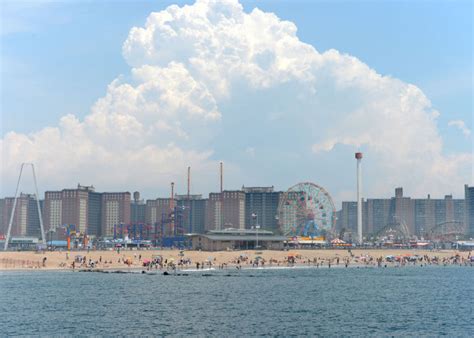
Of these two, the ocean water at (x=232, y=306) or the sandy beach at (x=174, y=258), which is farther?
the sandy beach at (x=174, y=258)

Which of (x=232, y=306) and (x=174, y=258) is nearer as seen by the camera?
(x=232, y=306)

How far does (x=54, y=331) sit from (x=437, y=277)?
86.6 m

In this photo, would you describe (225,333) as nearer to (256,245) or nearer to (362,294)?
(362,294)

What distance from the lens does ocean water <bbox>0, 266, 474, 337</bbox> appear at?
56.6m

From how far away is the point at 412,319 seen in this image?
6350cm

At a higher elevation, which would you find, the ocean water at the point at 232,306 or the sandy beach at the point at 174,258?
the sandy beach at the point at 174,258

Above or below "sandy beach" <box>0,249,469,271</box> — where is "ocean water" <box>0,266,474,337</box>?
below

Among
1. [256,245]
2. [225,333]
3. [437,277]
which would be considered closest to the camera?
[225,333]

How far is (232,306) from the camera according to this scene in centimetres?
7138

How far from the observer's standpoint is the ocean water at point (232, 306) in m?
56.6

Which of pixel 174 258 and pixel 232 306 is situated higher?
pixel 174 258

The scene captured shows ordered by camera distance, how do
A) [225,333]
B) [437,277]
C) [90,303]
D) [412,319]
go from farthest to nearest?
1. [437,277]
2. [90,303]
3. [412,319]
4. [225,333]

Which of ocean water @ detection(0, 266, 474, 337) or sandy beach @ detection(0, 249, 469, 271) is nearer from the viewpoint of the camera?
ocean water @ detection(0, 266, 474, 337)

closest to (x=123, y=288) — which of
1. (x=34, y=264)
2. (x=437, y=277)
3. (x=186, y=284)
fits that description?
(x=186, y=284)
